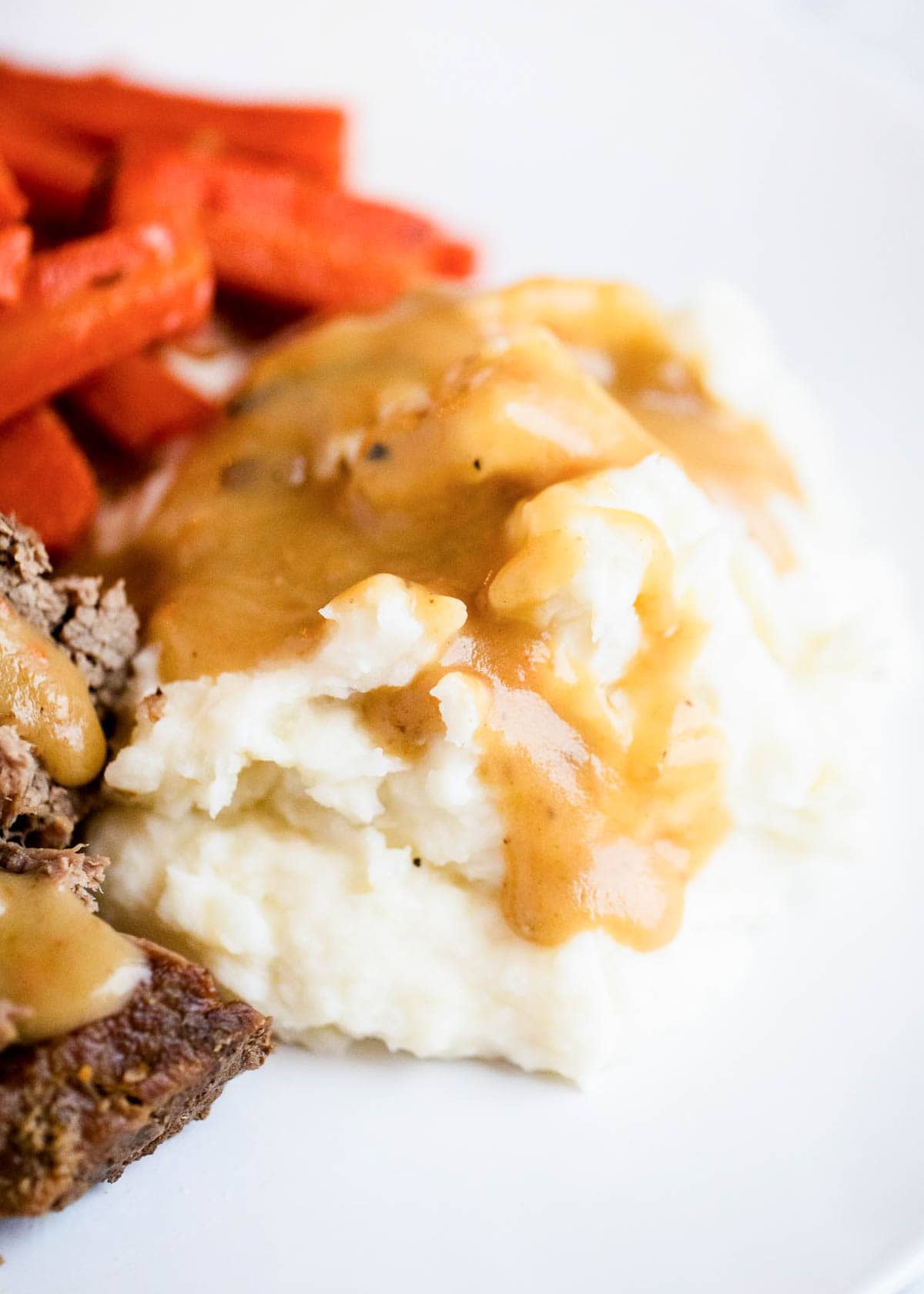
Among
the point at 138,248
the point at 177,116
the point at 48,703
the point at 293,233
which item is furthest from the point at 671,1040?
the point at 177,116

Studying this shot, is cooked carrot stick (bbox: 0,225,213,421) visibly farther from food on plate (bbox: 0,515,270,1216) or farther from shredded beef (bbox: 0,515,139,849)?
food on plate (bbox: 0,515,270,1216)

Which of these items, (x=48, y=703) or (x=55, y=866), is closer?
(x=55, y=866)

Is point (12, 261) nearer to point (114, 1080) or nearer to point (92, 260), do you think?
point (92, 260)

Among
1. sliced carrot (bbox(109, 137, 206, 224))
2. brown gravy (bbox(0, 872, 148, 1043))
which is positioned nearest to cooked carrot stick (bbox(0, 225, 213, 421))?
sliced carrot (bbox(109, 137, 206, 224))

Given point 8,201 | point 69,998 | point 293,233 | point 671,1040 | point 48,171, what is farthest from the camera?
point 293,233

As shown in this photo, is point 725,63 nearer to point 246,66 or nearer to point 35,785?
point 246,66

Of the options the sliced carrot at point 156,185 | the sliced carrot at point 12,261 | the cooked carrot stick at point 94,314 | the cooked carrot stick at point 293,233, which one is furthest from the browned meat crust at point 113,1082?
the cooked carrot stick at point 293,233
